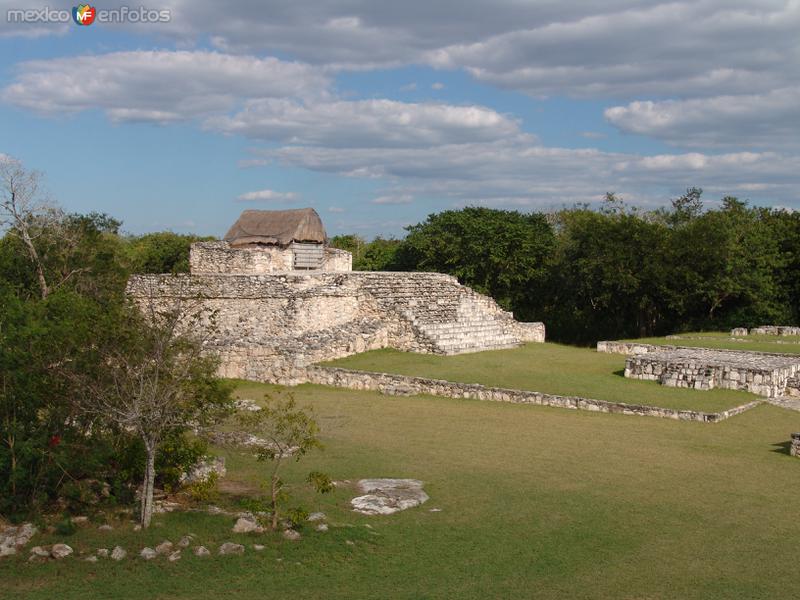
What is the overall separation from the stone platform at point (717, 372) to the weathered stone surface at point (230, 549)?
1258 centimetres

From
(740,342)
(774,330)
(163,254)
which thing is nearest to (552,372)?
(740,342)

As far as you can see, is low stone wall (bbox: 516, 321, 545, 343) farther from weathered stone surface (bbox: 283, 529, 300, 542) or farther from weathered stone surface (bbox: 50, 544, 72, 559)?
weathered stone surface (bbox: 50, 544, 72, 559)

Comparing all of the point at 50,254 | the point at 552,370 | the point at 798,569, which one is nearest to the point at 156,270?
the point at 50,254

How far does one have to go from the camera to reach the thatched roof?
27234 mm

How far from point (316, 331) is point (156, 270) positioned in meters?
20.9

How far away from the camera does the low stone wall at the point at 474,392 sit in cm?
1510

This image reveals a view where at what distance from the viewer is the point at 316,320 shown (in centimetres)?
2247

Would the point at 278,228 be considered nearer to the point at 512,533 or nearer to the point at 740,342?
the point at 740,342

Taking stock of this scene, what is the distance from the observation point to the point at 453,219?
3572 centimetres

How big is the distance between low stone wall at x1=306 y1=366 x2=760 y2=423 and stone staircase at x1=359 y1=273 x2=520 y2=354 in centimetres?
385

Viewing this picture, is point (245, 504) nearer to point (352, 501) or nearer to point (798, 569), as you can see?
point (352, 501)

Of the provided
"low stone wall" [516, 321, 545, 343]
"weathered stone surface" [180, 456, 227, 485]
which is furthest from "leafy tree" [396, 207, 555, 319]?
"weathered stone surface" [180, 456, 227, 485]

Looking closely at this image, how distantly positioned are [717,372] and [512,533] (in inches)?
437

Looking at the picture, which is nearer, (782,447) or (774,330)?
(782,447)
